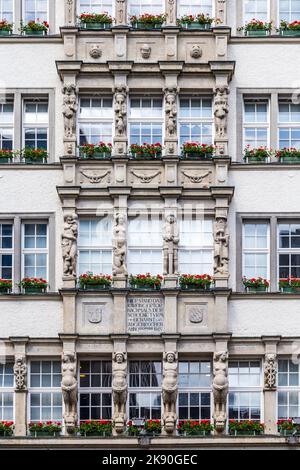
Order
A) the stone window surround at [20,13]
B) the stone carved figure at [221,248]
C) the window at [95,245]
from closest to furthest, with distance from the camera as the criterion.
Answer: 1. the stone carved figure at [221,248]
2. the window at [95,245]
3. the stone window surround at [20,13]

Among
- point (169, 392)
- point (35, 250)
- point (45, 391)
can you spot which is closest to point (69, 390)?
point (45, 391)

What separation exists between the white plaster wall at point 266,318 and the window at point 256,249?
79 cm

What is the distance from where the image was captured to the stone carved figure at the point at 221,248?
33.4 metres

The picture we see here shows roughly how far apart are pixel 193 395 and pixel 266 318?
213 centimetres

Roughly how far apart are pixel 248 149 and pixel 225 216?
1600 millimetres

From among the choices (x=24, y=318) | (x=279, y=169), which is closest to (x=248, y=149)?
(x=279, y=169)

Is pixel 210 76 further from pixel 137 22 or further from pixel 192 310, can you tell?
pixel 192 310

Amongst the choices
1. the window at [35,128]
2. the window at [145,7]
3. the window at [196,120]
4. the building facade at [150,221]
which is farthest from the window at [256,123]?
the window at [35,128]

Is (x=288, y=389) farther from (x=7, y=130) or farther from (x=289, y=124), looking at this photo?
(x=7, y=130)

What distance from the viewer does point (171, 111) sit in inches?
1336

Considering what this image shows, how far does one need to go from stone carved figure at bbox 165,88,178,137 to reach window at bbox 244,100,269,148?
154 centimetres

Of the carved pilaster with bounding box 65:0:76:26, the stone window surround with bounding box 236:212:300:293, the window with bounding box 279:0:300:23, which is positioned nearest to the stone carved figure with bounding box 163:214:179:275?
the stone window surround with bounding box 236:212:300:293

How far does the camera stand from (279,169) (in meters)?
33.9

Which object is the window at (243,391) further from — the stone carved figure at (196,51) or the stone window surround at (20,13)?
the stone window surround at (20,13)
